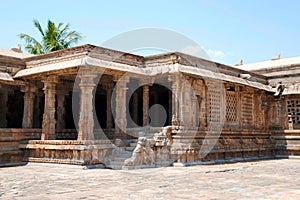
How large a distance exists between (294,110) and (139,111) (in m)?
8.34

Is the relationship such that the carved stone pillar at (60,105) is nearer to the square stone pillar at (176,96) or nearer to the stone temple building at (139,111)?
the stone temple building at (139,111)

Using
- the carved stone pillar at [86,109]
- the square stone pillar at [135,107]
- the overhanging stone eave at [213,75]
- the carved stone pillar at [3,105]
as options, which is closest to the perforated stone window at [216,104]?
the overhanging stone eave at [213,75]

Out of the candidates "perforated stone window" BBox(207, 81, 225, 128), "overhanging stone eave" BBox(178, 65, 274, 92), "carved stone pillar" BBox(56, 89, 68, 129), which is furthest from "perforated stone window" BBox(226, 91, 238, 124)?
"carved stone pillar" BBox(56, 89, 68, 129)

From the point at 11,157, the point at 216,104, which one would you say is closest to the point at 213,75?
the point at 216,104

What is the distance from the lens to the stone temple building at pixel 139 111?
41.2 feet

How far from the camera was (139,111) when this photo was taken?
2012cm

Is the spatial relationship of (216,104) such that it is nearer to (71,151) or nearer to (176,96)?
(176,96)

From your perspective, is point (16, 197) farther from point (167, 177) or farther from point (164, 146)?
point (164, 146)

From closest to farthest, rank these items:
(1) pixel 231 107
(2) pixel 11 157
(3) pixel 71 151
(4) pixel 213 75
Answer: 1. (3) pixel 71 151
2. (2) pixel 11 157
3. (4) pixel 213 75
4. (1) pixel 231 107

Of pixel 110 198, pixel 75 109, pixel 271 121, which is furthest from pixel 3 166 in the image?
pixel 271 121

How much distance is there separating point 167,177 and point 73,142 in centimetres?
401

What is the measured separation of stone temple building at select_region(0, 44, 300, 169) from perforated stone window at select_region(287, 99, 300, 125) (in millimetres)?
54

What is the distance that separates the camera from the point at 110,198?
666 cm

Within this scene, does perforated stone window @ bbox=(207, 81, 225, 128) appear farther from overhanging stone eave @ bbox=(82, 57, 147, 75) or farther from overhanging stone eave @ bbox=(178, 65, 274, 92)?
overhanging stone eave @ bbox=(82, 57, 147, 75)
